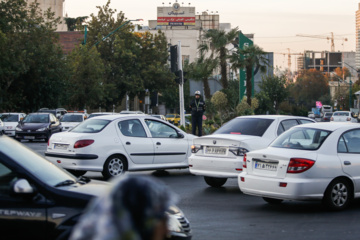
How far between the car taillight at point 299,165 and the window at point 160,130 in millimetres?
5696

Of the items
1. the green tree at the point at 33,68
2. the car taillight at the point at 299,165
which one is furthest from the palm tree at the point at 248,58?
the car taillight at the point at 299,165

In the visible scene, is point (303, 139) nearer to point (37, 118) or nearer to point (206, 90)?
point (37, 118)

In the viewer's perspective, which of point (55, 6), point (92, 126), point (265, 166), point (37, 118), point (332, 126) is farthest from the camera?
point (55, 6)

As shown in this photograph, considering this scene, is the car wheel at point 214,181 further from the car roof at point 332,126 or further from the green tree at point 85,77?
the green tree at point 85,77

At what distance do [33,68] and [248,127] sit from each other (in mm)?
38670

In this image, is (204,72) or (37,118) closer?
(37,118)

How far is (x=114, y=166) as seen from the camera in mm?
14359

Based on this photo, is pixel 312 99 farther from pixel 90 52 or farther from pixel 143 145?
pixel 143 145

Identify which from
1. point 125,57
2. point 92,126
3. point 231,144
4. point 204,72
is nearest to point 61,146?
point 92,126

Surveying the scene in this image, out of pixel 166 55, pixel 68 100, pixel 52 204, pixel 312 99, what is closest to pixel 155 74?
pixel 166 55

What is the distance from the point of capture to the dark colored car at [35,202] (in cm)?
516

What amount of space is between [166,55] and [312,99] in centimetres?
10115

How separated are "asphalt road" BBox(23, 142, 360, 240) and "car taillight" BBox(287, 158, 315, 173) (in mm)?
694

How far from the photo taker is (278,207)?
35.4 feet
